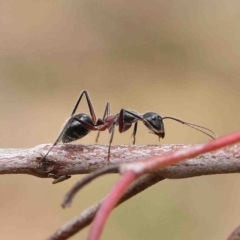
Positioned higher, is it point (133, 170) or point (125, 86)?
point (125, 86)

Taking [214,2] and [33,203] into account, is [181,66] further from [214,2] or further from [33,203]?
[33,203]

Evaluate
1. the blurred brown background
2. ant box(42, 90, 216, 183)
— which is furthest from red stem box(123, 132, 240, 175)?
the blurred brown background

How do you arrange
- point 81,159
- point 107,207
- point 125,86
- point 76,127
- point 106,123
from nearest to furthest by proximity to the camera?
point 107,207 < point 81,159 < point 76,127 < point 106,123 < point 125,86

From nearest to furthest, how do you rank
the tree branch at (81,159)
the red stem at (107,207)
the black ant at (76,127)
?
the red stem at (107,207)
the tree branch at (81,159)
the black ant at (76,127)

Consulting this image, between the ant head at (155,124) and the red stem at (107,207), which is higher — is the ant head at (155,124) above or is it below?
above

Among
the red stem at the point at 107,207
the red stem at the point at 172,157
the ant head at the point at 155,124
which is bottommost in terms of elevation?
the red stem at the point at 107,207

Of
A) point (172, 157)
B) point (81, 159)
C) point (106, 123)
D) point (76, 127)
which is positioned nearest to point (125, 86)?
point (106, 123)

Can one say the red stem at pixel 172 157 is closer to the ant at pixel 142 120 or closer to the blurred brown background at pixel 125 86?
the ant at pixel 142 120

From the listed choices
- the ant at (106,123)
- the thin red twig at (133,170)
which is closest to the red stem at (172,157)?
the thin red twig at (133,170)

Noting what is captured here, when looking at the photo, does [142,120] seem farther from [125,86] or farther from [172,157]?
[125,86]
